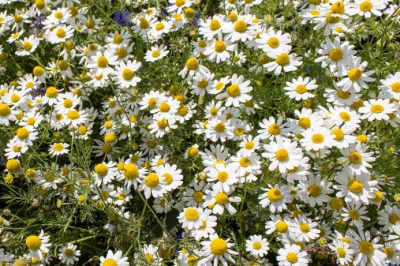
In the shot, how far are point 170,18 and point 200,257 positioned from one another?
6.27 ft

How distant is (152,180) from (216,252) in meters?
0.58

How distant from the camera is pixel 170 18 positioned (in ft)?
11.6

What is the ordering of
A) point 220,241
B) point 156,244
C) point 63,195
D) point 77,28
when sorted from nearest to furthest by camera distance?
1. point 220,241
2. point 156,244
3. point 63,195
4. point 77,28

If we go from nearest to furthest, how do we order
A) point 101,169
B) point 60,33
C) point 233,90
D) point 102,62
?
point 233,90, point 101,169, point 102,62, point 60,33

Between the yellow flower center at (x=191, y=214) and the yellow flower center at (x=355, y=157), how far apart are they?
0.87 m

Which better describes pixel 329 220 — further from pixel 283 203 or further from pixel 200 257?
pixel 200 257

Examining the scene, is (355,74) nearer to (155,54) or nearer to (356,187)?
(356,187)

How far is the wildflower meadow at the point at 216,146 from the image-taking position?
8.16ft

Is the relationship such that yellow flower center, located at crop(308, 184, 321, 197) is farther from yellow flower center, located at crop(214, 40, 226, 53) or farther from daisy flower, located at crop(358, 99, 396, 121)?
yellow flower center, located at crop(214, 40, 226, 53)

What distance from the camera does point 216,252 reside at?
238cm

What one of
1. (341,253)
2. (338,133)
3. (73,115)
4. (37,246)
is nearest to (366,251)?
(341,253)

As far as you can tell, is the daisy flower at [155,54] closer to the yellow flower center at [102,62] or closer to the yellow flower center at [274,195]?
the yellow flower center at [102,62]

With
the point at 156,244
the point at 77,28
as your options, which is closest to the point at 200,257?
the point at 156,244

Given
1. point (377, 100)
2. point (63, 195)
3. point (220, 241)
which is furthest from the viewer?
point (63, 195)
